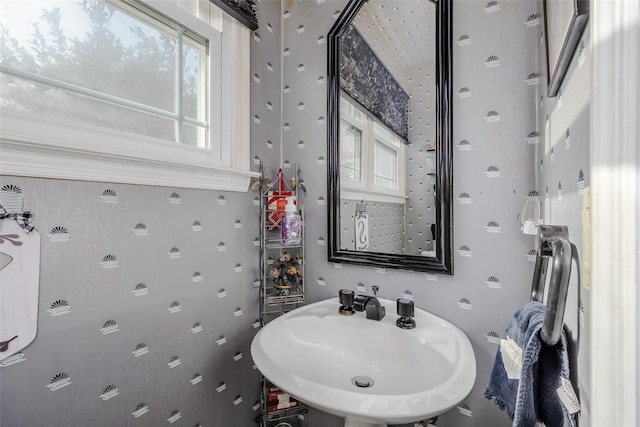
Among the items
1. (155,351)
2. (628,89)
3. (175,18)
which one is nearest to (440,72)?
(628,89)

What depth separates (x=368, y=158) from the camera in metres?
1.21

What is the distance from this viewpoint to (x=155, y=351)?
3.10 ft

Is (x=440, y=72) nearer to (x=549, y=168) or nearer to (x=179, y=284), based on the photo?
(x=549, y=168)

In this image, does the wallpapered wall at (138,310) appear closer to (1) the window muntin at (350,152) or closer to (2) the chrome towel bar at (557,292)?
(1) the window muntin at (350,152)

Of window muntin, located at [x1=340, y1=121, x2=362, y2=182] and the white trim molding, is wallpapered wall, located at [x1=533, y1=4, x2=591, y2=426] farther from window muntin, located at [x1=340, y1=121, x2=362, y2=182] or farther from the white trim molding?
window muntin, located at [x1=340, y1=121, x2=362, y2=182]

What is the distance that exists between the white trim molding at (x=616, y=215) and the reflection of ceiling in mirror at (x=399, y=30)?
848 millimetres

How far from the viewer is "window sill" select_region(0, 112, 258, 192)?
670 millimetres

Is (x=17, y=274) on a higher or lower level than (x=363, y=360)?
higher

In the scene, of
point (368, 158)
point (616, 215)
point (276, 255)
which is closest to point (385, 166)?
point (368, 158)

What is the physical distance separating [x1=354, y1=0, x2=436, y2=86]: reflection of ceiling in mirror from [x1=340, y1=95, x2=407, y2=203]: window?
21 cm

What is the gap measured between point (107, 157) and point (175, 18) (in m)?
0.57

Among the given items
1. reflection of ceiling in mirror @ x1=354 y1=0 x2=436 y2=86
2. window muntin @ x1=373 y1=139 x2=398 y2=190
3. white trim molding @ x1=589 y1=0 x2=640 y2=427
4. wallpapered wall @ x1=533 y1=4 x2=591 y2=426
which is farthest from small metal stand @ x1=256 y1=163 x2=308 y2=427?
white trim molding @ x1=589 y1=0 x2=640 y2=427

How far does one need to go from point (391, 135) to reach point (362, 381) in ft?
2.94

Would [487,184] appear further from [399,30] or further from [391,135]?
[399,30]
